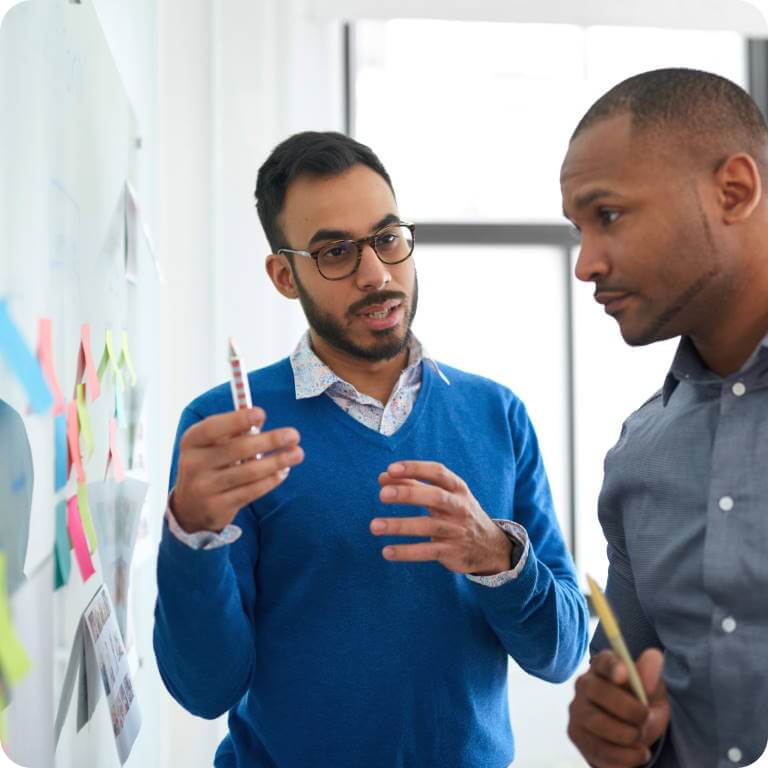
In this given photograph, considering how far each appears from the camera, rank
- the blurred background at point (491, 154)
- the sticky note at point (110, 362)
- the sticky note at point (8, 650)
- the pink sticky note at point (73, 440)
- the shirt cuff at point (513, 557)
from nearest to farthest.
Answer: the sticky note at point (8, 650) → the pink sticky note at point (73, 440) → the shirt cuff at point (513, 557) → the sticky note at point (110, 362) → the blurred background at point (491, 154)

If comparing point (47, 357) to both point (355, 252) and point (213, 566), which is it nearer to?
point (213, 566)

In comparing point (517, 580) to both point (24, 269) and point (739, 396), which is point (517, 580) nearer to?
point (739, 396)

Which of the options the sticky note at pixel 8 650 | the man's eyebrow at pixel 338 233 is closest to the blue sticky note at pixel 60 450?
the sticky note at pixel 8 650

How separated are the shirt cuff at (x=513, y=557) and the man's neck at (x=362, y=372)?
33 cm

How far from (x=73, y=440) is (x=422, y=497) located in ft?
1.48

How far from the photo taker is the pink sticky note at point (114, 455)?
59.0 inches

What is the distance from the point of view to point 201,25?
273 cm

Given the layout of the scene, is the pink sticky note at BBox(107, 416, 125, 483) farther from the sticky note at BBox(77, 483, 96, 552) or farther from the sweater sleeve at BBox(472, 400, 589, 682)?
the sweater sleeve at BBox(472, 400, 589, 682)

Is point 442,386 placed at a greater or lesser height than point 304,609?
greater

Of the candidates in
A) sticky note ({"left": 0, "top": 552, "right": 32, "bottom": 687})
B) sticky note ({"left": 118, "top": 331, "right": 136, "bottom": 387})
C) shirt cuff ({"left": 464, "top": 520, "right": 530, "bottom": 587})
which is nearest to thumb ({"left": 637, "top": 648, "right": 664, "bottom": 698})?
shirt cuff ({"left": 464, "top": 520, "right": 530, "bottom": 587})

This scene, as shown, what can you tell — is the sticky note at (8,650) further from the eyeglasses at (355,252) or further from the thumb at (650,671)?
the eyeglasses at (355,252)

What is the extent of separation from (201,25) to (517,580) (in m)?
2.08

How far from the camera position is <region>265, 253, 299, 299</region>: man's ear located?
1619 mm

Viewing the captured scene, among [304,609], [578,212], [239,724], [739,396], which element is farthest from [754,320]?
[239,724]
